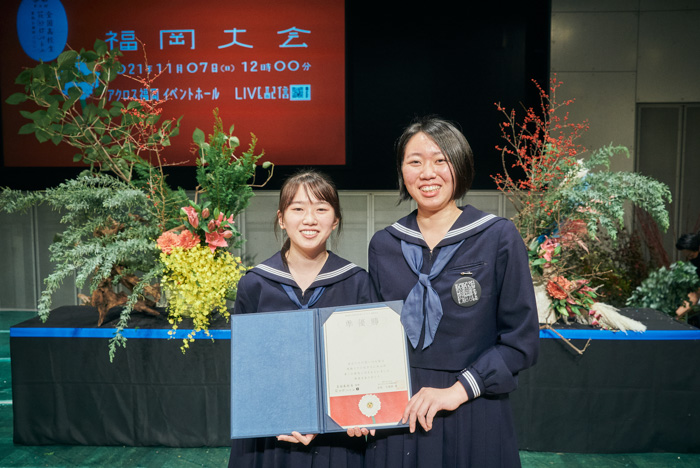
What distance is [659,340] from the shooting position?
114 inches

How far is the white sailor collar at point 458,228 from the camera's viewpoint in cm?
161

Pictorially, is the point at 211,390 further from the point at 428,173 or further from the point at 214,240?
the point at 428,173

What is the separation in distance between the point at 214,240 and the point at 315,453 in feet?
4.87

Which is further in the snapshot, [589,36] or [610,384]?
[589,36]

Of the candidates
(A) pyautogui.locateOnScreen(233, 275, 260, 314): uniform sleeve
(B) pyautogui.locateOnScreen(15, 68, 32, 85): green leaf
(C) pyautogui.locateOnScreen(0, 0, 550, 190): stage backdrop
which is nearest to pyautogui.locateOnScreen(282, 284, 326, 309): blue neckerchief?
(A) pyautogui.locateOnScreen(233, 275, 260, 314): uniform sleeve

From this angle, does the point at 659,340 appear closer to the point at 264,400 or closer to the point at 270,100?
the point at 264,400

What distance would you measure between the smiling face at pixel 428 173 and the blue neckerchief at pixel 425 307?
0.15 meters

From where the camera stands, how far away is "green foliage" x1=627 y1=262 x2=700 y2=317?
13.3 ft

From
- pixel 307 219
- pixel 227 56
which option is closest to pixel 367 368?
pixel 307 219

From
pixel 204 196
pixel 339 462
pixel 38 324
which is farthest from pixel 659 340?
pixel 38 324

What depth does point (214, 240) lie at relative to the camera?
2943mm

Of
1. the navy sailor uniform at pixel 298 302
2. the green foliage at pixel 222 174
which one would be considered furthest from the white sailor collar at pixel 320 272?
the green foliage at pixel 222 174

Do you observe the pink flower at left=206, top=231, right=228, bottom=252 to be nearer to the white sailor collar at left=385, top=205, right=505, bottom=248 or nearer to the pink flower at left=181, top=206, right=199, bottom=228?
the pink flower at left=181, top=206, right=199, bottom=228

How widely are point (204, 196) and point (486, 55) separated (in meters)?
3.44
